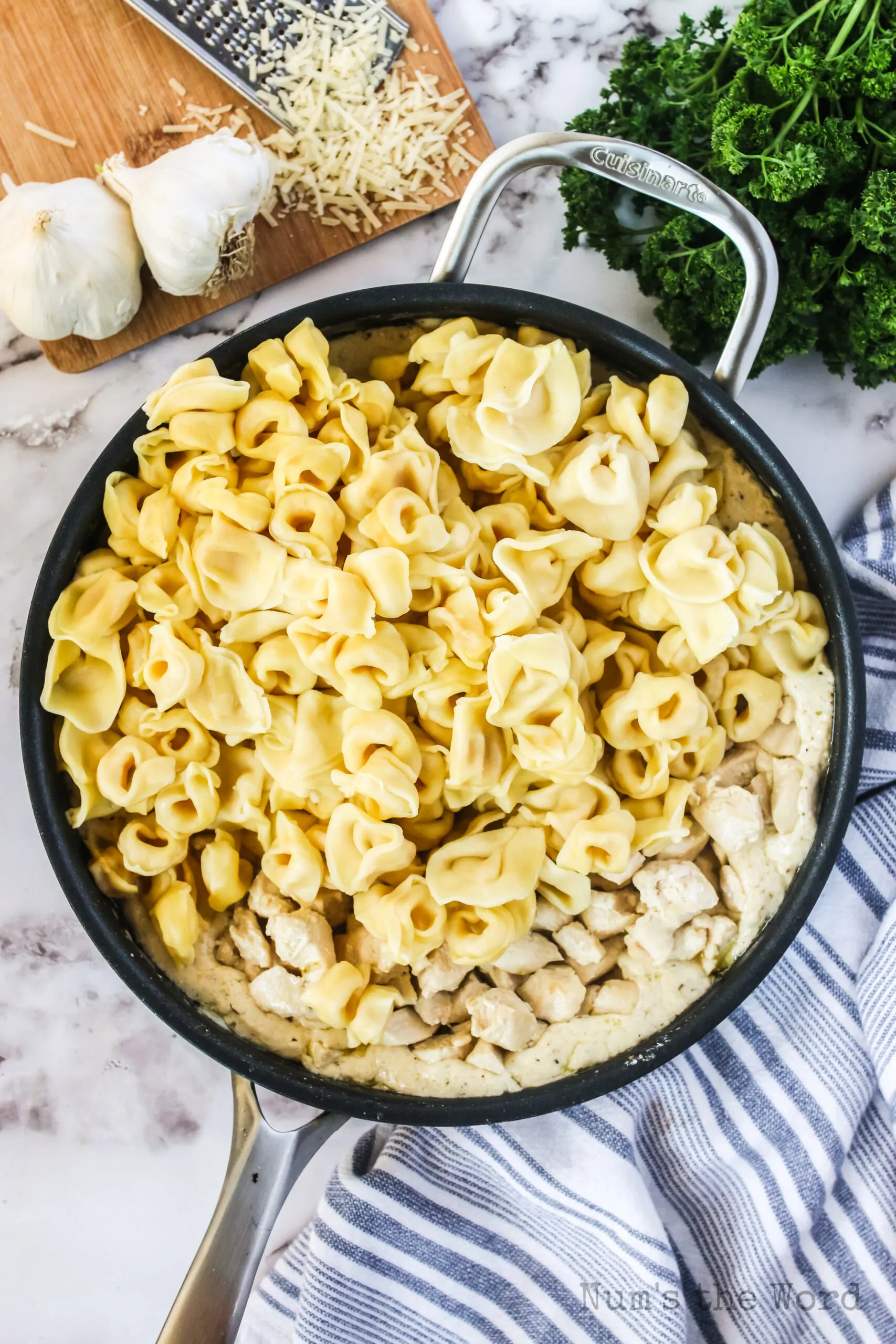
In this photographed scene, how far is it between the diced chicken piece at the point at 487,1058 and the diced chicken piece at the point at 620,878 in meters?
0.23

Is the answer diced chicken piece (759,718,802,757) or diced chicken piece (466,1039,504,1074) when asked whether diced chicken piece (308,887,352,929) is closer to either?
diced chicken piece (466,1039,504,1074)

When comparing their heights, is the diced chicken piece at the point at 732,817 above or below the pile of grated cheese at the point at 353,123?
below

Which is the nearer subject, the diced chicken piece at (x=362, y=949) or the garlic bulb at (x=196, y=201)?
the diced chicken piece at (x=362, y=949)

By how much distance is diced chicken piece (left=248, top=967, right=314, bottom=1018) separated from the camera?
120 centimetres

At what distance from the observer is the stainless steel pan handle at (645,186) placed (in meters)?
1.15

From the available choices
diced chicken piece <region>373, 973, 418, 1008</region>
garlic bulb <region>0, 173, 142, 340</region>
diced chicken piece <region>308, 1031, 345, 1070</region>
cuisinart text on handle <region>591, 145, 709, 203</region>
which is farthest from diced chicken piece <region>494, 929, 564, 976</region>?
garlic bulb <region>0, 173, 142, 340</region>

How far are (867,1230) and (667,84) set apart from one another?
A: 155 centimetres

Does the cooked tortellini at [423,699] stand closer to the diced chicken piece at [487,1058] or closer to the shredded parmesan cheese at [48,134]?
the diced chicken piece at [487,1058]

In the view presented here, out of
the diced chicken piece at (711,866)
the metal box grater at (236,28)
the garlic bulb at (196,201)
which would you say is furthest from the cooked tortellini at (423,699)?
the metal box grater at (236,28)

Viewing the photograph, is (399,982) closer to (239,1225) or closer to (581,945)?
(581,945)

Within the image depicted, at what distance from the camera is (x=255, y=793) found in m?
1.24

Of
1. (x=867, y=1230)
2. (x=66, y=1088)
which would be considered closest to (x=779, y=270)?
(x=867, y=1230)

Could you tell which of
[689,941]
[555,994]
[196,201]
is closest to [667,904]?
[689,941]

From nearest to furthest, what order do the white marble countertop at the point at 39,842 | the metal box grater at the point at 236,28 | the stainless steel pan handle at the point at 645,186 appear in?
the stainless steel pan handle at the point at 645,186
the metal box grater at the point at 236,28
the white marble countertop at the point at 39,842
